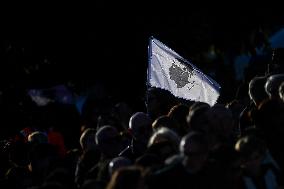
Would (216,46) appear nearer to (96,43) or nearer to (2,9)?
(96,43)

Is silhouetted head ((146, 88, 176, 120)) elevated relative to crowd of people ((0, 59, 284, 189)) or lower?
elevated

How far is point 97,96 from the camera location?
76.8ft

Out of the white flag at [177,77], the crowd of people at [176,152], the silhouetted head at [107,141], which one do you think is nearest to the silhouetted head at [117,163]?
the crowd of people at [176,152]

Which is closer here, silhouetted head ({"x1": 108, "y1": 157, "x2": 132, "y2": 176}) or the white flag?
silhouetted head ({"x1": 108, "y1": 157, "x2": 132, "y2": 176})

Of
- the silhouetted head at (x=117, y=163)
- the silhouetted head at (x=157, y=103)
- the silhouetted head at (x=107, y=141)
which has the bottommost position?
the silhouetted head at (x=117, y=163)

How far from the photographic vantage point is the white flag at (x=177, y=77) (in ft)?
47.9

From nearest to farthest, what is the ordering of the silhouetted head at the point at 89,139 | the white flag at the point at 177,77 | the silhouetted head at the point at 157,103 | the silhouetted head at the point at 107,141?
the silhouetted head at the point at 107,141, the silhouetted head at the point at 89,139, the white flag at the point at 177,77, the silhouetted head at the point at 157,103

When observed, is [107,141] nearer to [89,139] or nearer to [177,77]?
[89,139]

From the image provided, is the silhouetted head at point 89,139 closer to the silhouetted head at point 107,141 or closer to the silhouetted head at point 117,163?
the silhouetted head at point 107,141

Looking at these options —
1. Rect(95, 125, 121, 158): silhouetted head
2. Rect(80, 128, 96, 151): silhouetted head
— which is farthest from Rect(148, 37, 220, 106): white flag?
Rect(95, 125, 121, 158): silhouetted head

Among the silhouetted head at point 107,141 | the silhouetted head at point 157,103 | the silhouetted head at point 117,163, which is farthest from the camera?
the silhouetted head at point 157,103

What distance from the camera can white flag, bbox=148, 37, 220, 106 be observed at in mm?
14594

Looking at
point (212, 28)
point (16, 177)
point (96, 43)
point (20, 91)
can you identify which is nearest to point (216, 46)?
point (212, 28)

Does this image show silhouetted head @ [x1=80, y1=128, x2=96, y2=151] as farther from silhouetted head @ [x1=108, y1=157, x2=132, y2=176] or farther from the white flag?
silhouetted head @ [x1=108, y1=157, x2=132, y2=176]
